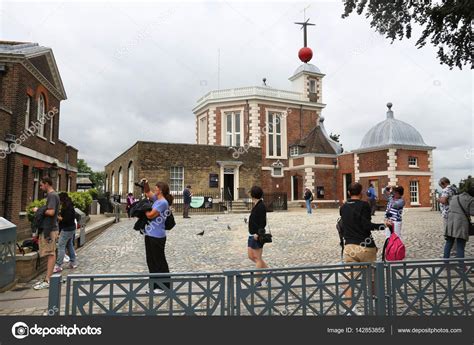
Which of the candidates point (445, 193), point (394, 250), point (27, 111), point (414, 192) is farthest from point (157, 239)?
point (414, 192)

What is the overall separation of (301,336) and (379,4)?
6.44m

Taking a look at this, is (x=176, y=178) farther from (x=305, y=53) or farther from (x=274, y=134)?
(x=305, y=53)

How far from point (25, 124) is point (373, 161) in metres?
23.4

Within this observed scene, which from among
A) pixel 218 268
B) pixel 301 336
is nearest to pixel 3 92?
pixel 218 268

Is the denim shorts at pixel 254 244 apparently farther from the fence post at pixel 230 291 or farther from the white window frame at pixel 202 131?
the white window frame at pixel 202 131

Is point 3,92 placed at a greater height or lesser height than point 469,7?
greater

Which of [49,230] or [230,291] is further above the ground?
[49,230]

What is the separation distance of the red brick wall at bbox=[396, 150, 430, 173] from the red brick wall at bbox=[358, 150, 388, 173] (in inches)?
38.7

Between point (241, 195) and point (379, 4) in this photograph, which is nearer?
point (379, 4)

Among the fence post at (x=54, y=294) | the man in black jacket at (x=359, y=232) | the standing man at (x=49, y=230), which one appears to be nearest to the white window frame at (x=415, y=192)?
the man in black jacket at (x=359, y=232)

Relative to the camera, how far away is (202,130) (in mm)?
36562

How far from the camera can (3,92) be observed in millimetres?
12195

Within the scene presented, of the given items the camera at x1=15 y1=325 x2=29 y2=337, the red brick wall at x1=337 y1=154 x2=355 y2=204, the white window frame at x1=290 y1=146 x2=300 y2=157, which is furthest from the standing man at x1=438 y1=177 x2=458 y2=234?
the white window frame at x1=290 y1=146 x2=300 y2=157

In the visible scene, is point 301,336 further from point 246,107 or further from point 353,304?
point 246,107
